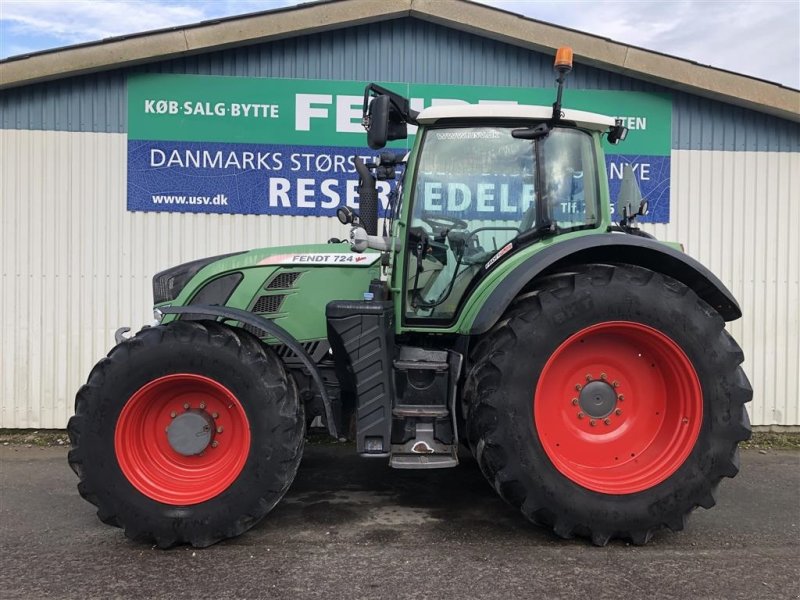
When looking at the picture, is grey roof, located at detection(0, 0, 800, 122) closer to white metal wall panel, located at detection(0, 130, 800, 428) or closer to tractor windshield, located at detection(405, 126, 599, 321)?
white metal wall panel, located at detection(0, 130, 800, 428)

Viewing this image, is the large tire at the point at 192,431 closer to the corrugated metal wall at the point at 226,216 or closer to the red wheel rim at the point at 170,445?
the red wheel rim at the point at 170,445

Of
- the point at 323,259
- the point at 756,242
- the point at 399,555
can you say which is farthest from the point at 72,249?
the point at 756,242

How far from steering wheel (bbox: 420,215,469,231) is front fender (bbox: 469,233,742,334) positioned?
47cm

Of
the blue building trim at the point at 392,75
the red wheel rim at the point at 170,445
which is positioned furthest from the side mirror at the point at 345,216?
the blue building trim at the point at 392,75

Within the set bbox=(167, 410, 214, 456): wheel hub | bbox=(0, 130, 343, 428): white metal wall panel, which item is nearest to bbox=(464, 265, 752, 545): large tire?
bbox=(167, 410, 214, 456): wheel hub

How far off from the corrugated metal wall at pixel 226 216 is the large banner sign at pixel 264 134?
12cm

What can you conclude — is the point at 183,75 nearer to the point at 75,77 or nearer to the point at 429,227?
the point at 75,77

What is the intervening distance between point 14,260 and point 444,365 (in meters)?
4.44

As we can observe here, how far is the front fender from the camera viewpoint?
326 centimetres

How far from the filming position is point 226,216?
5875 mm

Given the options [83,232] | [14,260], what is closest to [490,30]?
[83,232]

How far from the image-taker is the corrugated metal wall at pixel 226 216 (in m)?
5.73

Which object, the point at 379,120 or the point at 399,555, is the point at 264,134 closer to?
the point at 379,120

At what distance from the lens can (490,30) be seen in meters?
5.72
